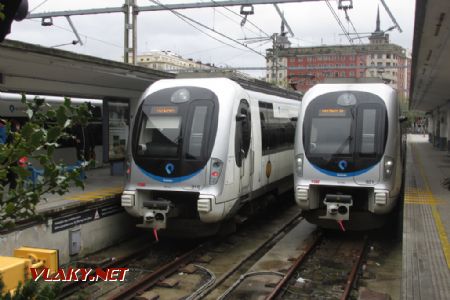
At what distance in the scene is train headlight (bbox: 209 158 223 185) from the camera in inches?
329

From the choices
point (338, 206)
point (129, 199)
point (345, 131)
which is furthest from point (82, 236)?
point (345, 131)

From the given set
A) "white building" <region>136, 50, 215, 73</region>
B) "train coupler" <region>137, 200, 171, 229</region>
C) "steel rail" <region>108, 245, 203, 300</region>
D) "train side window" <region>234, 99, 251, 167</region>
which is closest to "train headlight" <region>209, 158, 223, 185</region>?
"train side window" <region>234, 99, 251, 167</region>

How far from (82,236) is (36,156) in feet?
24.1

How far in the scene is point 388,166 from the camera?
900cm

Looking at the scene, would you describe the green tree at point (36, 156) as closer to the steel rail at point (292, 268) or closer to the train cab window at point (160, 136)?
the steel rail at point (292, 268)

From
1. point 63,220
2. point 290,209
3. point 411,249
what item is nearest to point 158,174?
point 63,220

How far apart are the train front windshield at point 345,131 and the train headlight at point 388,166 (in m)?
0.14

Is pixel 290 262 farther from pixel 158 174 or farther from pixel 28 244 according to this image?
pixel 28 244

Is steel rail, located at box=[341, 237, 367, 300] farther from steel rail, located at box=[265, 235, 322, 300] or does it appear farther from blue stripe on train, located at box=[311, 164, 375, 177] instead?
blue stripe on train, located at box=[311, 164, 375, 177]

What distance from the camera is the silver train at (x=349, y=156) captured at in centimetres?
902

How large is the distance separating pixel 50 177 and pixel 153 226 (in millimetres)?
6650

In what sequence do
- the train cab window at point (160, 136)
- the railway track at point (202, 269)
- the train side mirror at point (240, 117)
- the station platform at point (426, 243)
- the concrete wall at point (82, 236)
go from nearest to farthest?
the station platform at point (426, 243)
the railway track at point (202, 269)
the concrete wall at point (82, 236)
the train cab window at point (160, 136)
the train side mirror at point (240, 117)

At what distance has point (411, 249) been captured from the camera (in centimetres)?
654

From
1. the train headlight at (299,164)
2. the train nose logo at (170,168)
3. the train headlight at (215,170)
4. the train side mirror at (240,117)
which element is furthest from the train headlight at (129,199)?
the train headlight at (299,164)
